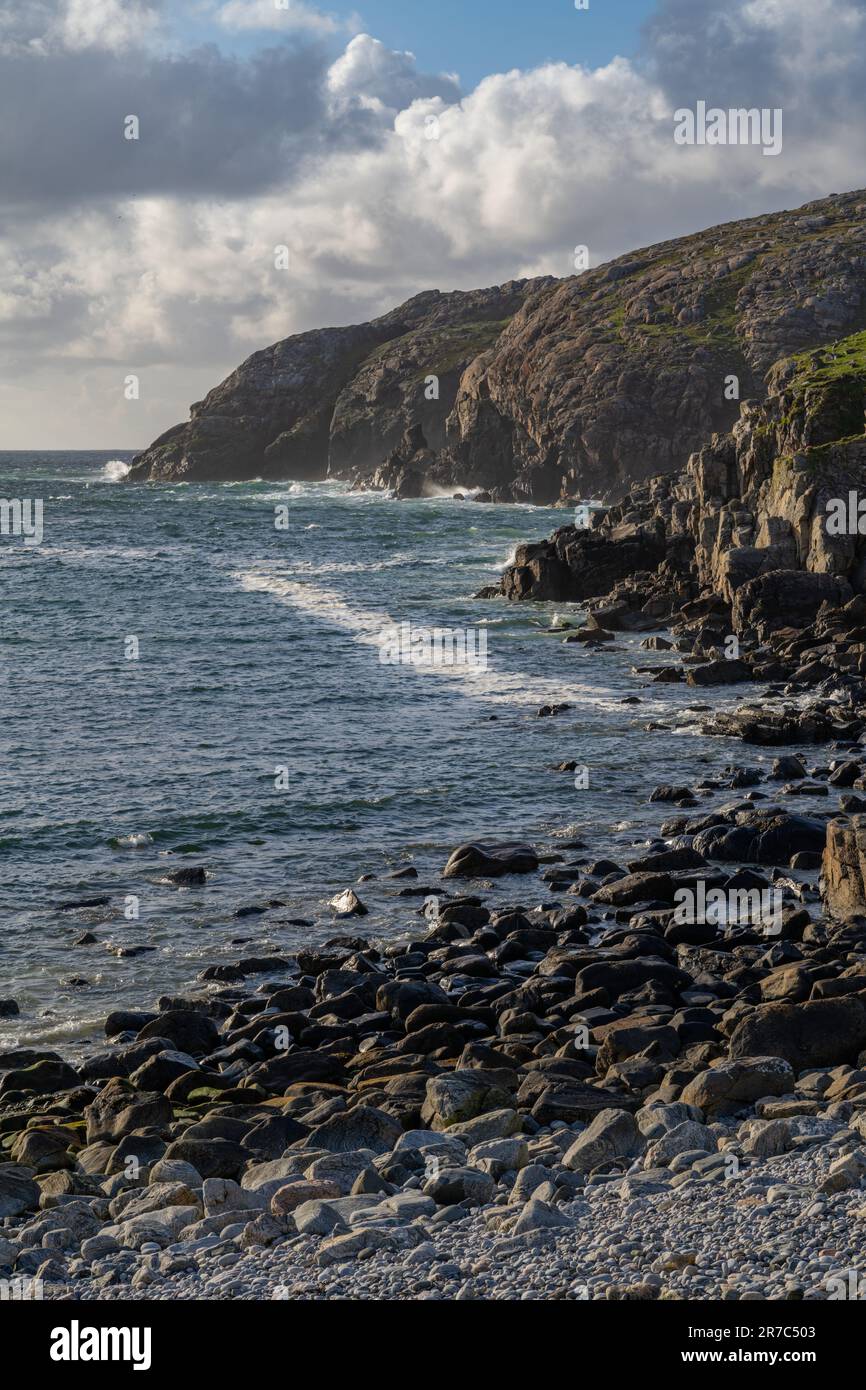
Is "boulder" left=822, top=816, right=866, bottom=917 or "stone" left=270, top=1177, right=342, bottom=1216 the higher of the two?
"boulder" left=822, top=816, right=866, bottom=917

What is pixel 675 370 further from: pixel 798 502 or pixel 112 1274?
A: pixel 112 1274

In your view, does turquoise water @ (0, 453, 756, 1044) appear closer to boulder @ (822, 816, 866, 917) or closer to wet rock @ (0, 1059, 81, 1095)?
wet rock @ (0, 1059, 81, 1095)

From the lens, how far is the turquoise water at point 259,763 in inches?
1117

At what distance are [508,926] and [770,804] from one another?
36.1 feet

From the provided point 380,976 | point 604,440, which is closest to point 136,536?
point 604,440

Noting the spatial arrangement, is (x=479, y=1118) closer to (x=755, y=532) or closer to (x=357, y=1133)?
(x=357, y=1133)

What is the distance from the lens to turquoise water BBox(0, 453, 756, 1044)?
28.4 meters

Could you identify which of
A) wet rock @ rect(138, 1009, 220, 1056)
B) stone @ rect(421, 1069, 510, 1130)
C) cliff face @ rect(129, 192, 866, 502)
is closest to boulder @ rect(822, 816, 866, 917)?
stone @ rect(421, 1069, 510, 1130)

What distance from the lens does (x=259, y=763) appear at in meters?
41.8

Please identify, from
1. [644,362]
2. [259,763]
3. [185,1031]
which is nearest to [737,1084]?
[185,1031]

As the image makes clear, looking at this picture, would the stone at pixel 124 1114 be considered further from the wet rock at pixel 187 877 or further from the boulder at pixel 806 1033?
the wet rock at pixel 187 877

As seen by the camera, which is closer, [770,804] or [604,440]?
[770,804]

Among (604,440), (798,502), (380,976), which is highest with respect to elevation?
(604,440)
